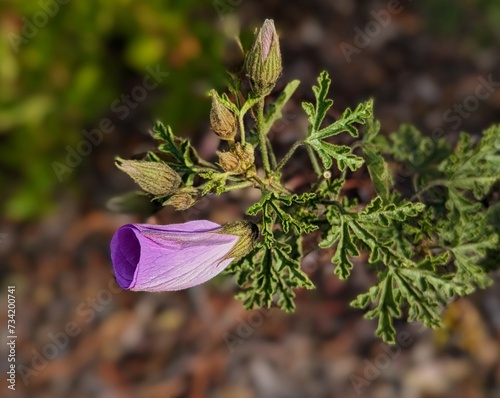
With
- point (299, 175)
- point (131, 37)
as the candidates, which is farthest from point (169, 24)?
point (299, 175)

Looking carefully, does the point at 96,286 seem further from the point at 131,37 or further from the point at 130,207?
the point at 130,207

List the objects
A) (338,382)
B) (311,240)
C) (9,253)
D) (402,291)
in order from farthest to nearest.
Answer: (9,253) < (338,382) < (311,240) < (402,291)

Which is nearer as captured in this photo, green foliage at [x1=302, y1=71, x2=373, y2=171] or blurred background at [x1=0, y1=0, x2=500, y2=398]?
green foliage at [x1=302, y1=71, x2=373, y2=171]

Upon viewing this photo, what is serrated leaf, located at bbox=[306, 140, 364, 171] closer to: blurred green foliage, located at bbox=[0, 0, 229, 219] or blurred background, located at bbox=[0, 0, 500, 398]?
blurred background, located at bbox=[0, 0, 500, 398]

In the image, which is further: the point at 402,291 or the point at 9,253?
the point at 9,253

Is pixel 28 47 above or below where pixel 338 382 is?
above

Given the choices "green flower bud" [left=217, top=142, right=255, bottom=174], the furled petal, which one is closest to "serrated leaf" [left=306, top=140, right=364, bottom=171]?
"green flower bud" [left=217, top=142, right=255, bottom=174]

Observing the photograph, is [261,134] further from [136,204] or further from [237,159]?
[136,204]

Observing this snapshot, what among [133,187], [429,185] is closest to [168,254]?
[429,185]
